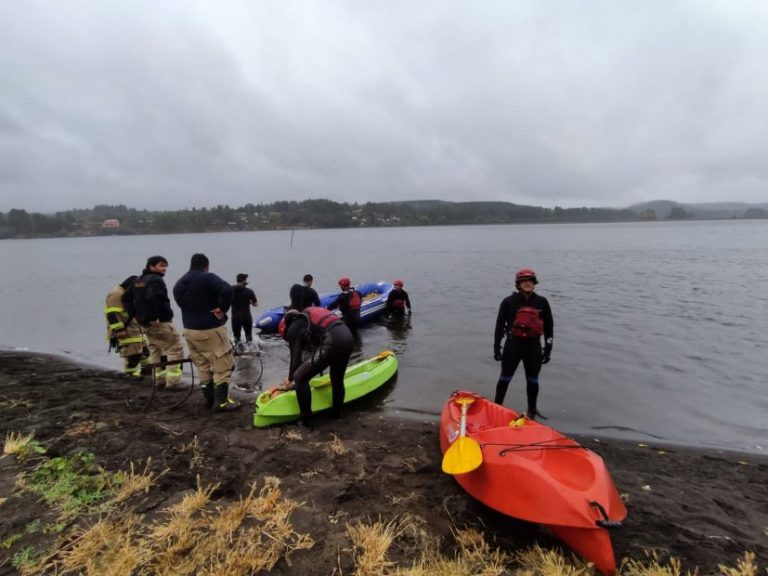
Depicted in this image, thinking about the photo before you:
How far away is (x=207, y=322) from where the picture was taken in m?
5.75

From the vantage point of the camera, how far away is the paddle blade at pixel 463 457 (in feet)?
12.0

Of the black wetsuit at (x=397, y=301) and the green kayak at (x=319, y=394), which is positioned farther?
the black wetsuit at (x=397, y=301)

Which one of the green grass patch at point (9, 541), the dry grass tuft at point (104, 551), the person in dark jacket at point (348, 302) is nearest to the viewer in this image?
the dry grass tuft at point (104, 551)

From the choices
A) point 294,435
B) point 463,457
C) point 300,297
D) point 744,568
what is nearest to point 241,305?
point 300,297

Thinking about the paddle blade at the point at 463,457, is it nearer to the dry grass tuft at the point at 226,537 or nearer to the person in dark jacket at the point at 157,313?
the dry grass tuft at the point at 226,537

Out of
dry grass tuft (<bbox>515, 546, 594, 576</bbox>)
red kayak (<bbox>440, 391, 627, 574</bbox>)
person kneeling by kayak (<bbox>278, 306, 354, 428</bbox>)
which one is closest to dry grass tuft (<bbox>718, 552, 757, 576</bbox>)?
red kayak (<bbox>440, 391, 627, 574</bbox>)

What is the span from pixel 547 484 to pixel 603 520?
43 cm

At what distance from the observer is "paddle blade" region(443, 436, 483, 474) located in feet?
12.0

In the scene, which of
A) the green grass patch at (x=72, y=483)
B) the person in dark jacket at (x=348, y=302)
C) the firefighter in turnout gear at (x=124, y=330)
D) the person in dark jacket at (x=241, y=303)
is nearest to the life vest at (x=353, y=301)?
the person in dark jacket at (x=348, y=302)

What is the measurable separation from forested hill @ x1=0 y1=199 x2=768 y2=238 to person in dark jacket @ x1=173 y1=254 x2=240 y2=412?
107271 millimetres

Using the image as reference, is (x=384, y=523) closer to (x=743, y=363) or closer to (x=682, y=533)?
(x=682, y=533)

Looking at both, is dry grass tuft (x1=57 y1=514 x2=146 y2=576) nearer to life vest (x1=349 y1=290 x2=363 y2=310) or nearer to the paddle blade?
the paddle blade

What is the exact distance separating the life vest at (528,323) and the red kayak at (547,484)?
1.61 metres

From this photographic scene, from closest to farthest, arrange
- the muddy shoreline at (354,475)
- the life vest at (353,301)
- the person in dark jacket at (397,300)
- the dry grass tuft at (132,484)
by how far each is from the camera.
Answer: the muddy shoreline at (354,475) → the dry grass tuft at (132,484) → the life vest at (353,301) → the person in dark jacket at (397,300)
